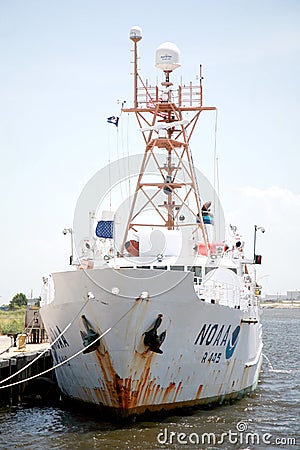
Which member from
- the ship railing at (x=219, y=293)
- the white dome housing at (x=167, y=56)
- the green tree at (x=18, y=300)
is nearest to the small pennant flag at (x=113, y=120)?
the white dome housing at (x=167, y=56)

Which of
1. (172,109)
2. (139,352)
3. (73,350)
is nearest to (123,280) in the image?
(139,352)

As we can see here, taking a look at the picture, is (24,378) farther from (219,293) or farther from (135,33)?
(135,33)

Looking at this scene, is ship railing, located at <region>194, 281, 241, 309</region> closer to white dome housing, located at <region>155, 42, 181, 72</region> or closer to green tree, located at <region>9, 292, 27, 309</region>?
white dome housing, located at <region>155, 42, 181, 72</region>

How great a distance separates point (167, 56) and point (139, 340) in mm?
10870

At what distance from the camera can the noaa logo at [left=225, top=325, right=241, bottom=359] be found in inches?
761

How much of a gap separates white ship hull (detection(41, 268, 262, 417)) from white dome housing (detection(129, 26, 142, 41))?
9.47 meters

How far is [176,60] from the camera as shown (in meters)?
23.3

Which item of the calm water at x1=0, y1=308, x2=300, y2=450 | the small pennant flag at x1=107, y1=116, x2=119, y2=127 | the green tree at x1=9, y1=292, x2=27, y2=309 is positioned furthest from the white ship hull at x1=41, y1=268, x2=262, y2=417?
the green tree at x1=9, y1=292, x2=27, y2=309

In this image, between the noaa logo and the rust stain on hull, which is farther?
the noaa logo

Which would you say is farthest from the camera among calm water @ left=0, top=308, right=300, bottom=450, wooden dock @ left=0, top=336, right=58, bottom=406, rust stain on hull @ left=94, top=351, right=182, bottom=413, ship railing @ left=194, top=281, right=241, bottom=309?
wooden dock @ left=0, top=336, right=58, bottom=406

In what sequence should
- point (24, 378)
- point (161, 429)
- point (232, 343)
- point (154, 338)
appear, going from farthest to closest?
point (24, 378)
point (232, 343)
point (161, 429)
point (154, 338)

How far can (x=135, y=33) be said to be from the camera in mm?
23047

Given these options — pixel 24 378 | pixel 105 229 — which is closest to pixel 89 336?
pixel 105 229

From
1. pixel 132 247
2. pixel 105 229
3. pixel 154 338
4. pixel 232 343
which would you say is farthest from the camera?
pixel 132 247
